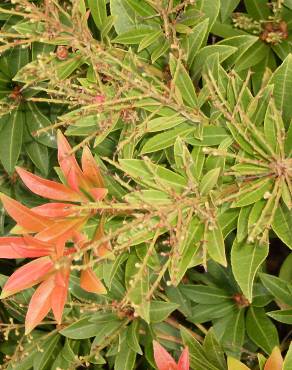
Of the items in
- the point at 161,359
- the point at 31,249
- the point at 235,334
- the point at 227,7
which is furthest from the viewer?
the point at 235,334

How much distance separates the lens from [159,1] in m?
1.46

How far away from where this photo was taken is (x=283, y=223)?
4.87 ft

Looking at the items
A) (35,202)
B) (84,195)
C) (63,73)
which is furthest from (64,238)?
(35,202)

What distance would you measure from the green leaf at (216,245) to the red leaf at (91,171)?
29 cm

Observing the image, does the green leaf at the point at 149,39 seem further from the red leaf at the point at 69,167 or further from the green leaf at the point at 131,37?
the red leaf at the point at 69,167

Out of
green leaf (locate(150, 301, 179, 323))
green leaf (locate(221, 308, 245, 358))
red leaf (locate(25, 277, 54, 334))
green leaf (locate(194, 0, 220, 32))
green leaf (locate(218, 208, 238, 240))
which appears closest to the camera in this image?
red leaf (locate(25, 277, 54, 334))

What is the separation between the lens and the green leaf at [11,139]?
2.05m

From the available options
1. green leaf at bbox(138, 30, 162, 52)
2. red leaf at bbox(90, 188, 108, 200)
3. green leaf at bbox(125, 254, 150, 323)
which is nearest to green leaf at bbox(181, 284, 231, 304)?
green leaf at bbox(125, 254, 150, 323)

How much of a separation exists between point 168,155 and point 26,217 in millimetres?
426

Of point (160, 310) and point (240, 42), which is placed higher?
point (240, 42)

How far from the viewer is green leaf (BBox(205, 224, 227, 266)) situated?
141cm

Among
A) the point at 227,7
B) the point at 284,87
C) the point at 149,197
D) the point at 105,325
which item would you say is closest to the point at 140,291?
the point at 149,197

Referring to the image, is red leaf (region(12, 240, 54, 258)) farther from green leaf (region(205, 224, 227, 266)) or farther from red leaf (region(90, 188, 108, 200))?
green leaf (region(205, 224, 227, 266))

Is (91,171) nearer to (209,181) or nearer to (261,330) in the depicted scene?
(209,181)
